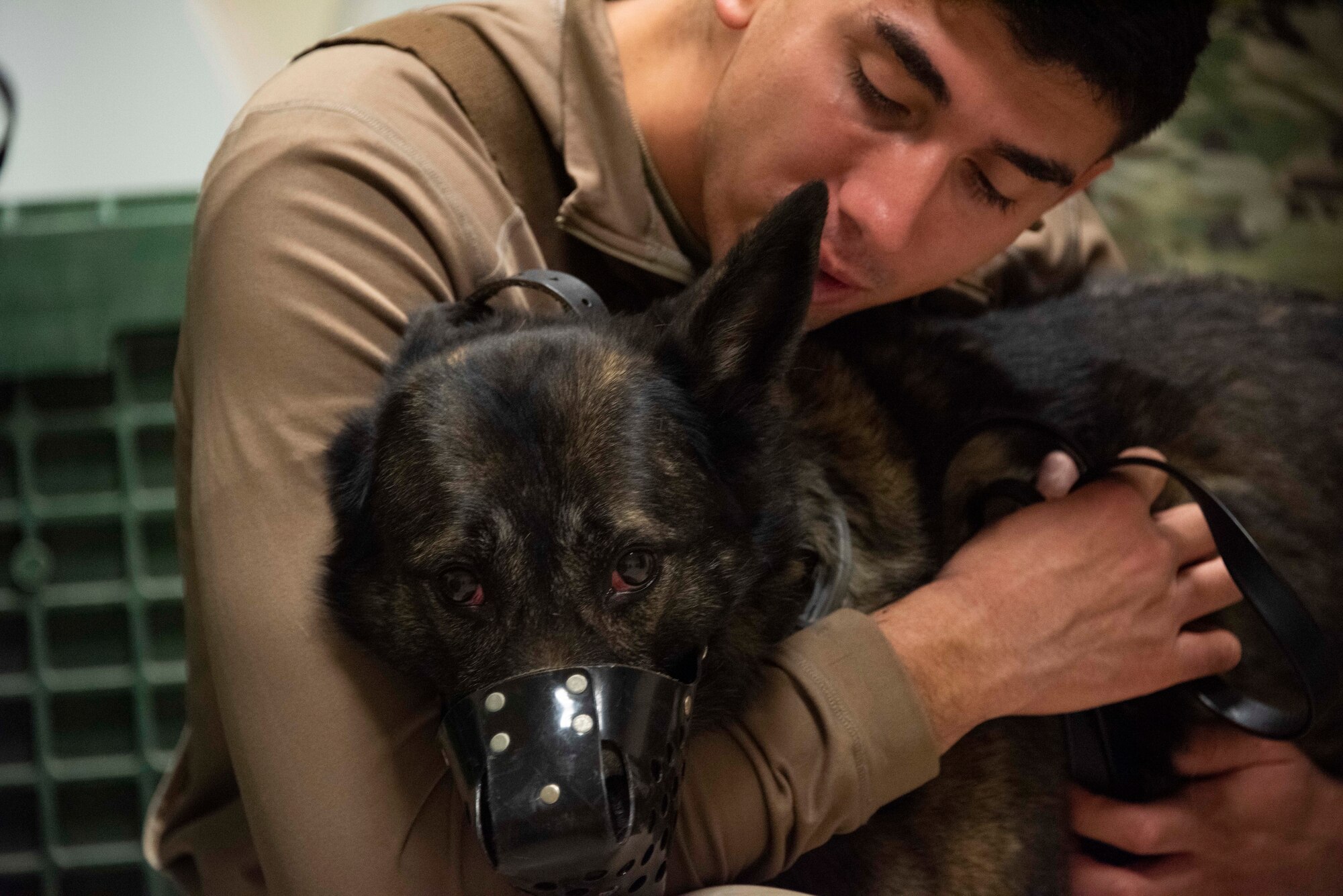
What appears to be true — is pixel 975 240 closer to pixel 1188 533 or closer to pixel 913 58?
pixel 913 58

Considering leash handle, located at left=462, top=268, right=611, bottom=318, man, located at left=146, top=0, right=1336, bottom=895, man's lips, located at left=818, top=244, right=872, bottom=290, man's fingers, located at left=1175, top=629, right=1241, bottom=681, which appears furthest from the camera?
man's fingers, located at left=1175, top=629, right=1241, bottom=681

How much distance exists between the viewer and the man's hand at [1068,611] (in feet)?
4.95

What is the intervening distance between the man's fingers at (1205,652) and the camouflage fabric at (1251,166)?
33.4 inches

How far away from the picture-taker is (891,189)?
4.87 ft

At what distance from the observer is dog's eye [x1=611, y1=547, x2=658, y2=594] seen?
3.81ft

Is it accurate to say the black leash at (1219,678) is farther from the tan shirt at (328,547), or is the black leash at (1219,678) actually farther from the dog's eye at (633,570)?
the dog's eye at (633,570)

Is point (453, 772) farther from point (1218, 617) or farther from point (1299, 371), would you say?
point (1299, 371)

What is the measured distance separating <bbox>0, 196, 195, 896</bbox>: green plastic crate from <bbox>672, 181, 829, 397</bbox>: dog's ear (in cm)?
158

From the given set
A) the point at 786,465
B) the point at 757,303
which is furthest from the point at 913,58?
the point at 786,465

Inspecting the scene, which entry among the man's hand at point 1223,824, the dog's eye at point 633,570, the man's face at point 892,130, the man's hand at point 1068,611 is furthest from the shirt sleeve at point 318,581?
the man's hand at point 1223,824

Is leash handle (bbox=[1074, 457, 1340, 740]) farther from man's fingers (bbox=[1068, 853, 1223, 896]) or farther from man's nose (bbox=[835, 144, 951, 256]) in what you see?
man's nose (bbox=[835, 144, 951, 256])

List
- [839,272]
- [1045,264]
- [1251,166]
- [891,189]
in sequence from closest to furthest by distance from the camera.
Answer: [891,189]
[839,272]
[1045,264]
[1251,166]

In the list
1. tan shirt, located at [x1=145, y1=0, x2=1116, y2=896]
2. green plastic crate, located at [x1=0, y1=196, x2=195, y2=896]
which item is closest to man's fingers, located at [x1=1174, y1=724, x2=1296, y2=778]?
tan shirt, located at [x1=145, y1=0, x2=1116, y2=896]

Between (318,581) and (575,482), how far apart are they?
13.4 inches
